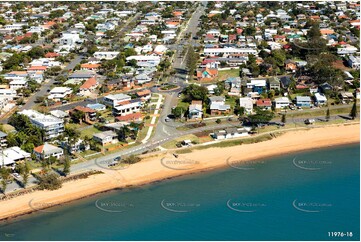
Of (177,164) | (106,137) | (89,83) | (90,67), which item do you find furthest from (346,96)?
(90,67)

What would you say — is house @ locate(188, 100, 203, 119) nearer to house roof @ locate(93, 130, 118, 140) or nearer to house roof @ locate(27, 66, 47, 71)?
house roof @ locate(93, 130, 118, 140)

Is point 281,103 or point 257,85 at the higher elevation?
point 257,85

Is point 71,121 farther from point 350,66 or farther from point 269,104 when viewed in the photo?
point 350,66

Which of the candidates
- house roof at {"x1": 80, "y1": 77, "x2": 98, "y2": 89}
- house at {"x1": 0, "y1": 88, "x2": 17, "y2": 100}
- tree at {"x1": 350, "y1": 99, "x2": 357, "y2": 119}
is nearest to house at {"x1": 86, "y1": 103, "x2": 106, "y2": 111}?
house roof at {"x1": 80, "y1": 77, "x2": 98, "y2": 89}

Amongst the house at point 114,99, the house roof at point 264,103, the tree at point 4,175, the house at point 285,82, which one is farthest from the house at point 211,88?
the tree at point 4,175

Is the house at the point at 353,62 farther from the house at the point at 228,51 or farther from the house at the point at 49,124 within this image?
the house at the point at 49,124

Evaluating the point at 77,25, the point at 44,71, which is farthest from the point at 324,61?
the point at 77,25

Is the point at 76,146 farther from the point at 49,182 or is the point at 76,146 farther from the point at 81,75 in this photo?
the point at 81,75
